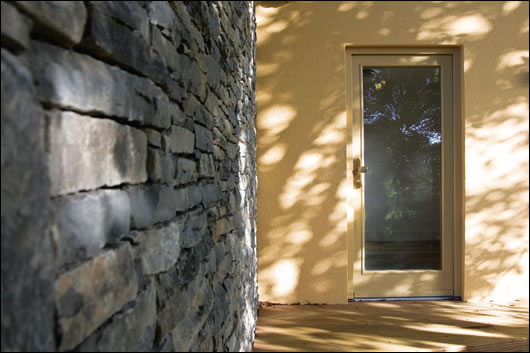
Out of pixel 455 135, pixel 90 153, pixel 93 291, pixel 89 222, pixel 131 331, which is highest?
pixel 455 135

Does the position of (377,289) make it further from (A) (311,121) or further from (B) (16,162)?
(B) (16,162)

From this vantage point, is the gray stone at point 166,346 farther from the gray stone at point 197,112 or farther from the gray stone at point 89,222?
the gray stone at point 197,112

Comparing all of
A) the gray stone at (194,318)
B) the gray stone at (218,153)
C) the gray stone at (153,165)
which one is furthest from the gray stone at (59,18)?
the gray stone at (218,153)

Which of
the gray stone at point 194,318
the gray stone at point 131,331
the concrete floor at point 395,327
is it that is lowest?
the concrete floor at point 395,327

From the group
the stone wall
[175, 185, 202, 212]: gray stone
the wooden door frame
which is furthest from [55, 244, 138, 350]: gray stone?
the wooden door frame

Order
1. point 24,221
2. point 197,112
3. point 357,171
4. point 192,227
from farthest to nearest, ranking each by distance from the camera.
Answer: point 357,171, point 197,112, point 192,227, point 24,221

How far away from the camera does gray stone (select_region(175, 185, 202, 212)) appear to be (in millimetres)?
1146

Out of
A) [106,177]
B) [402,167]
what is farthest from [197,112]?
[402,167]

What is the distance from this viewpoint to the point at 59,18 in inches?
22.6

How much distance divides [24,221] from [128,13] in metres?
0.48

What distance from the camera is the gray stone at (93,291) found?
570mm

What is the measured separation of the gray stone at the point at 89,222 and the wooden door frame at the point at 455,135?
10.2 feet

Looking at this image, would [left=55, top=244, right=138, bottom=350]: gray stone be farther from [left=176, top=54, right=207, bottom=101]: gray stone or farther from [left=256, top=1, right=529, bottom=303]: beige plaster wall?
[left=256, top=1, right=529, bottom=303]: beige plaster wall

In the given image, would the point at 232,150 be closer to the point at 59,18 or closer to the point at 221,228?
the point at 221,228
